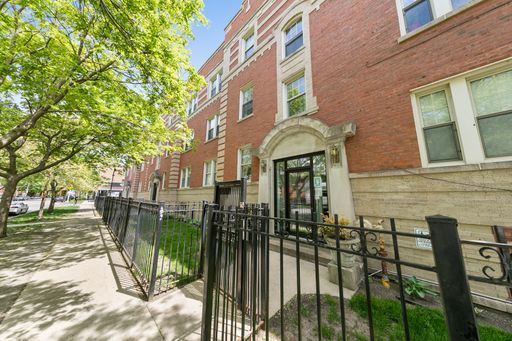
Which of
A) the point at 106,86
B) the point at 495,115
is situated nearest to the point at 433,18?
the point at 495,115

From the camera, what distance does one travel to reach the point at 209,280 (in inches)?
102

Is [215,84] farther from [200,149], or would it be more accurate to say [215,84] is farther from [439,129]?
[439,129]

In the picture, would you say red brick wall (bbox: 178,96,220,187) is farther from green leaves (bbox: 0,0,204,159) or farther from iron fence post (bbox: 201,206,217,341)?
iron fence post (bbox: 201,206,217,341)

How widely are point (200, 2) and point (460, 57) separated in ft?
22.4

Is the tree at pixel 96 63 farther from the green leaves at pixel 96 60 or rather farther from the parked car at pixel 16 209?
the parked car at pixel 16 209

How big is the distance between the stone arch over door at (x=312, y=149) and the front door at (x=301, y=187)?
0.96 feet

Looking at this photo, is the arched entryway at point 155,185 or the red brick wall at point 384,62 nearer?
the red brick wall at point 384,62

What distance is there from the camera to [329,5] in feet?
24.1

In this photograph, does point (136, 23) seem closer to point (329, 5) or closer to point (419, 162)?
point (329, 5)

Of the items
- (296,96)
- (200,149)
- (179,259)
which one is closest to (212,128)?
(200,149)

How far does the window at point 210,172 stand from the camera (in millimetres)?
12539

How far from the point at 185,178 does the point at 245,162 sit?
7.61 metres

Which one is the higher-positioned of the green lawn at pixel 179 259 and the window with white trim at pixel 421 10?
the window with white trim at pixel 421 10

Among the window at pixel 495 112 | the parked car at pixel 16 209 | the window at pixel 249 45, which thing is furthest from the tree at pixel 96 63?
the parked car at pixel 16 209
